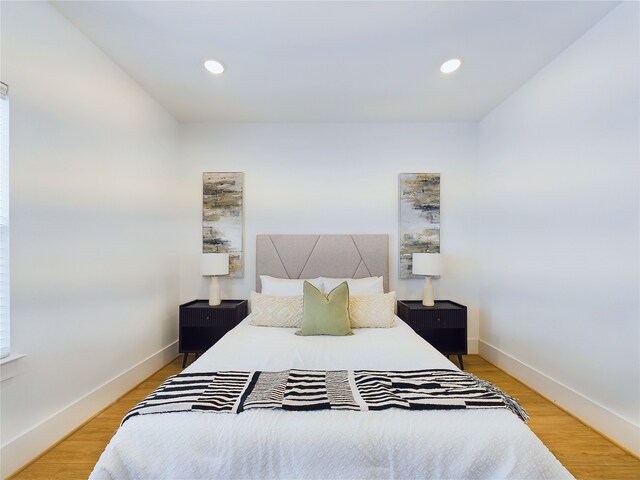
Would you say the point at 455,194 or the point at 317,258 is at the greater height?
the point at 455,194

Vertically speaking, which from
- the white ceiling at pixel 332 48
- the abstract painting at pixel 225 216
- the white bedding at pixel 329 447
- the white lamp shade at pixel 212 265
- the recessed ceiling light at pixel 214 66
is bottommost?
the white bedding at pixel 329 447

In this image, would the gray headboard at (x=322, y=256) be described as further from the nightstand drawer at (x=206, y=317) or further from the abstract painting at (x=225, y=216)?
the nightstand drawer at (x=206, y=317)

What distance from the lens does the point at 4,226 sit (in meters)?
1.71

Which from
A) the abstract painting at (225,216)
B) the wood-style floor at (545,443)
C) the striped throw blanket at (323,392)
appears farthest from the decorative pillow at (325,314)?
the wood-style floor at (545,443)

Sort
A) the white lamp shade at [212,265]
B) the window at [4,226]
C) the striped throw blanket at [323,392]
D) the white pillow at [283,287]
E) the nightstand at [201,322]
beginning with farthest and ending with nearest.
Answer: the white lamp shade at [212,265]
the nightstand at [201,322]
the white pillow at [283,287]
the window at [4,226]
the striped throw blanket at [323,392]

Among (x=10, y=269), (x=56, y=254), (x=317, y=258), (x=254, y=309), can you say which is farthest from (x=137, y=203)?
(x=317, y=258)

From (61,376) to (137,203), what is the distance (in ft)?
4.83

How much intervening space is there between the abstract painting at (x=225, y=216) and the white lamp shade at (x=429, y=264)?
1946 millimetres

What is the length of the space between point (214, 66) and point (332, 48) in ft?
3.12

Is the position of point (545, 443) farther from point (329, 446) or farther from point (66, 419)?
point (66, 419)

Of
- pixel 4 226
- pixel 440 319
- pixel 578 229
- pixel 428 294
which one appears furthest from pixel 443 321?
pixel 4 226

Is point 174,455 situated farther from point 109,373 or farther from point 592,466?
point 592,466

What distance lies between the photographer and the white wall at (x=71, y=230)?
1.78 m

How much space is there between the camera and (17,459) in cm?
173
